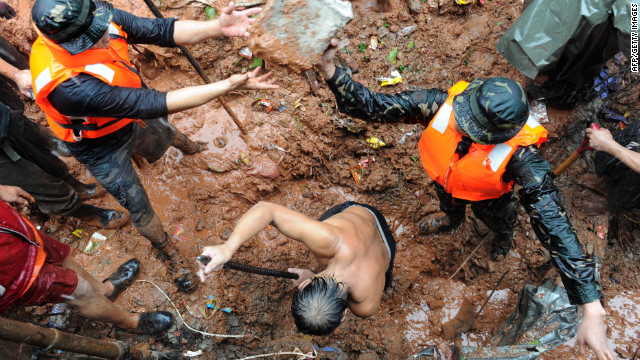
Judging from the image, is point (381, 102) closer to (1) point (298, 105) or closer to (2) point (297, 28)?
(2) point (297, 28)

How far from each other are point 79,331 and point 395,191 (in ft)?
11.0

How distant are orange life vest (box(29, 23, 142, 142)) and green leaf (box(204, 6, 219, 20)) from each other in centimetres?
143

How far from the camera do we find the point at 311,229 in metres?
2.22

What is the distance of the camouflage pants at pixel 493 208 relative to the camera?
2759 millimetres

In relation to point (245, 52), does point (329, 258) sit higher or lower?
lower

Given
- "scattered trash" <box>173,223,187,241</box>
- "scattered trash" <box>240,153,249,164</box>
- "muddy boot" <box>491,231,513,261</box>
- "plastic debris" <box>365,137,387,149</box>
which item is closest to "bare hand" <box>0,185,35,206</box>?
"scattered trash" <box>173,223,187,241</box>

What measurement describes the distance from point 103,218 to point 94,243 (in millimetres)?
297

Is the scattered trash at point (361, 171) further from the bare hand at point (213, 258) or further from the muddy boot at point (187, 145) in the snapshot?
the bare hand at point (213, 258)

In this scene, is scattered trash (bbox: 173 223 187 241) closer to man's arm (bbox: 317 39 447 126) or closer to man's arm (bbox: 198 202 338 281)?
man's arm (bbox: 198 202 338 281)

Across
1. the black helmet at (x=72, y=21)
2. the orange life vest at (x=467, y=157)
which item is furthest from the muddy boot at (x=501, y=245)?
the black helmet at (x=72, y=21)

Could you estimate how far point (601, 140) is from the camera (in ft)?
8.74

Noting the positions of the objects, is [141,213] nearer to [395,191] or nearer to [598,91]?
[395,191]

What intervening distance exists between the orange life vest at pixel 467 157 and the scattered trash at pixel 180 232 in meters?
2.49

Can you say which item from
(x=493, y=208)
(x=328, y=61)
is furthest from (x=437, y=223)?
(x=328, y=61)
